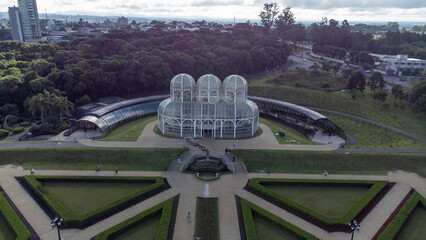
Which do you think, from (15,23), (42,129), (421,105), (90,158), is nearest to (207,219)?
(90,158)

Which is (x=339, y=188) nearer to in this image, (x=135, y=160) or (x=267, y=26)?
(x=135, y=160)

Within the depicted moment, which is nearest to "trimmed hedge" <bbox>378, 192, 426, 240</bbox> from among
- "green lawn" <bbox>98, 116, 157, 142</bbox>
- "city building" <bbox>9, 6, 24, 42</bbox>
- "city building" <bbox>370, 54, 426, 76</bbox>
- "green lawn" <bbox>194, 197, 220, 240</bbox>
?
"green lawn" <bbox>194, 197, 220, 240</bbox>

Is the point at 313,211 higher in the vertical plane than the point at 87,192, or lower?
higher

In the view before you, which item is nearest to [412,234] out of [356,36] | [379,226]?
[379,226]

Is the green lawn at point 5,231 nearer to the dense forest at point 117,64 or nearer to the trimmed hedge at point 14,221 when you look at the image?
the trimmed hedge at point 14,221

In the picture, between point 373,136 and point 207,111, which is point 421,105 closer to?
point 373,136

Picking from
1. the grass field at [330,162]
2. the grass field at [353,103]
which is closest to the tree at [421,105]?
the grass field at [353,103]
